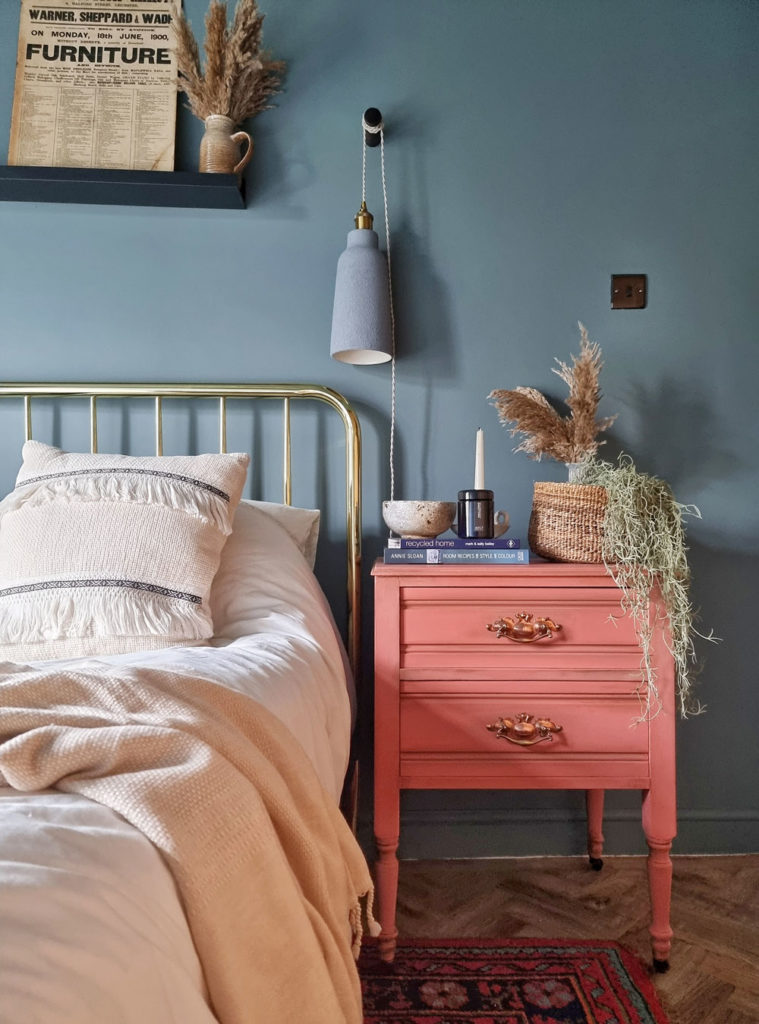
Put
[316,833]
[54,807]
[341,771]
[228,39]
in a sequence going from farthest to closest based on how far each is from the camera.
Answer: [228,39], [341,771], [316,833], [54,807]

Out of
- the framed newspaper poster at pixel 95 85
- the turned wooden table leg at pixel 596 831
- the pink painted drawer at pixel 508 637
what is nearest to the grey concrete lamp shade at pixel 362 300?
the framed newspaper poster at pixel 95 85

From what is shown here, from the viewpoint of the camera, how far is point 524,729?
53.6 inches

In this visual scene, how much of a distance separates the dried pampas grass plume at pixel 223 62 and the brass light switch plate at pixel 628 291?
1038mm

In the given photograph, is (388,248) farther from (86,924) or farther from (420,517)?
(86,924)

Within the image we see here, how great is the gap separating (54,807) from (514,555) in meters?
1.04

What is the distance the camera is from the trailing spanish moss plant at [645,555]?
137 centimetres

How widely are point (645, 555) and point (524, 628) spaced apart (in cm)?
27

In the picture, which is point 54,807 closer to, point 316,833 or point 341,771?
point 316,833

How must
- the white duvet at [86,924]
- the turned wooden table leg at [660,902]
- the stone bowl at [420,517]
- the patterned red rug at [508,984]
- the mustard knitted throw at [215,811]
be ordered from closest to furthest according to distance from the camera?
the white duvet at [86,924] → the mustard knitted throw at [215,811] → the patterned red rug at [508,984] → the turned wooden table leg at [660,902] → the stone bowl at [420,517]

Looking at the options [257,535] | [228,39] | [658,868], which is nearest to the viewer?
[658,868]

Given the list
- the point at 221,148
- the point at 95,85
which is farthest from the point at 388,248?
the point at 95,85

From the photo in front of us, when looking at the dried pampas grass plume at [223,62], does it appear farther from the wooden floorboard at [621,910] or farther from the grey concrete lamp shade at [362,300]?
the wooden floorboard at [621,910]

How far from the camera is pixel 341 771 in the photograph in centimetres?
124

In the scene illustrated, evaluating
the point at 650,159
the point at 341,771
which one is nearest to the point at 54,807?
the point at 341,771
